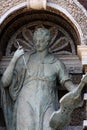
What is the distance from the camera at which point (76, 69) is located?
892 cm

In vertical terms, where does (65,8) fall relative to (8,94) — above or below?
above

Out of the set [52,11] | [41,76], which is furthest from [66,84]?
[52,11]

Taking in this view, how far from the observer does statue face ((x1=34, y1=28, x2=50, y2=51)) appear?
28.1ft

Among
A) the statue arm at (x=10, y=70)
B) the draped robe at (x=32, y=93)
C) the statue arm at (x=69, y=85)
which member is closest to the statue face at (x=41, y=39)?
the draped robe at (x=32, y=93)

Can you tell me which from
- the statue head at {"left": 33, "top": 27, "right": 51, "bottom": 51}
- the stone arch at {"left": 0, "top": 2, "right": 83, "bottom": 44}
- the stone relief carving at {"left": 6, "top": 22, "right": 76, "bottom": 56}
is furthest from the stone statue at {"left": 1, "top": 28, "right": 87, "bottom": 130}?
the stone relief carving at {"left": 6, "top": 22, "right": 76, "bottom": 56}

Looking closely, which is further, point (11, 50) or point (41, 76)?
point (11, 50)

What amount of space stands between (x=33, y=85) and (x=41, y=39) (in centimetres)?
45

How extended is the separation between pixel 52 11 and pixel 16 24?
47 cm

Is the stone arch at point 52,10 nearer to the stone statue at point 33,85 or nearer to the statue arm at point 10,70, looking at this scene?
the stone statue at point 33,85

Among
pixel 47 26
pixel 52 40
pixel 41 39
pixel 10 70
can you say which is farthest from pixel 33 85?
pixel 47 26

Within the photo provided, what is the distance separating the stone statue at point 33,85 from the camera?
27.4 feet

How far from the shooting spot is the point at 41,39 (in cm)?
855

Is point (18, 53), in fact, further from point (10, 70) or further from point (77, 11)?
point (77, 11)

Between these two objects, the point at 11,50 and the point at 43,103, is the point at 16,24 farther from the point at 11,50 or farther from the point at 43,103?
the point at 43,103
